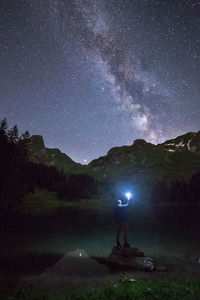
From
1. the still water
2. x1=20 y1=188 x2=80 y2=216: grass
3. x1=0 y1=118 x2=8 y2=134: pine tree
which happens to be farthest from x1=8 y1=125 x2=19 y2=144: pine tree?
x1=20 y1=188 x2=80 y2=216: grass

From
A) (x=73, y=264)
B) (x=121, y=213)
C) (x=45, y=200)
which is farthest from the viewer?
(x=45, y=200)

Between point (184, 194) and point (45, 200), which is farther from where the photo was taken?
point (184, 194)

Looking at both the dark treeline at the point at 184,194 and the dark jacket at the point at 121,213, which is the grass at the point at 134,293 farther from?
the dark treeline at the point at 184,194

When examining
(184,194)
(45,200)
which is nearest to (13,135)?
(45,200)

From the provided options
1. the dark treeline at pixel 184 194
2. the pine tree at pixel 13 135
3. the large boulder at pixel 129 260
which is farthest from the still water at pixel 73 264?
the dark treeline at pixel 184 194

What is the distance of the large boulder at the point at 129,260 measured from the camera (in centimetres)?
1331

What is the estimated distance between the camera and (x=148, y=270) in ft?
42.1

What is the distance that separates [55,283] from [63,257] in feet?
20.0

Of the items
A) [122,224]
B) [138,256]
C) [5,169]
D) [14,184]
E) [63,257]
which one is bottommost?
[63,257]

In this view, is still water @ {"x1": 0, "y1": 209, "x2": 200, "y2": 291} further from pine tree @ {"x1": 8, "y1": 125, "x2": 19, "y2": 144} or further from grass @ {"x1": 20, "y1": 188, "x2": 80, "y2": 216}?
grass @ {"x1": 20, "y1": 188, "x2": 80, "y2": 216}

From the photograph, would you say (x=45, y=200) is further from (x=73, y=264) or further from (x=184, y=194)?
(x=73, y=264)

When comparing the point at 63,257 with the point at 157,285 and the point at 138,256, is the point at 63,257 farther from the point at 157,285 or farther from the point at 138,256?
the point at 157,285

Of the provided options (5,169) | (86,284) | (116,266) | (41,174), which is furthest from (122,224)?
(41,174)

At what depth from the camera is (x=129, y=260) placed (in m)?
14.4
